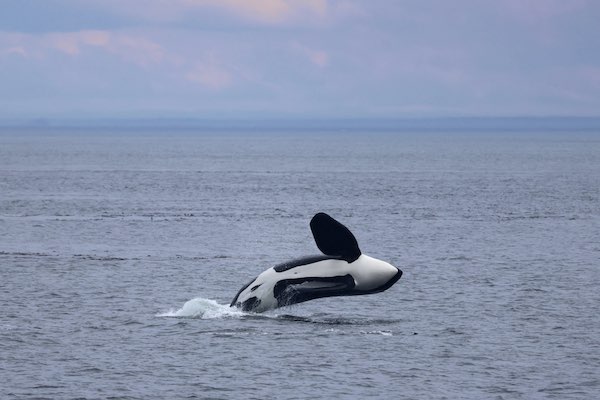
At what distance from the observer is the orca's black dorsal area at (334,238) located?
31812 millimetres

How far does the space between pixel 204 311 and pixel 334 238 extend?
6.95m

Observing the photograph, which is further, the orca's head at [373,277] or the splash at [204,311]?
the splash at [204,311]

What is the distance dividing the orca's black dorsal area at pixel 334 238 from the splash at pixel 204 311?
4.84 m

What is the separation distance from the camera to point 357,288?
→ 33.2 m

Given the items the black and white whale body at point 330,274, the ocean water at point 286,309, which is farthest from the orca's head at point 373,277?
the ocean water at point 286,309

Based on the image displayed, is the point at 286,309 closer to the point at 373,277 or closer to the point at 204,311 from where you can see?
the point at 204,311

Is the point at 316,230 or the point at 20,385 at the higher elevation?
the point at 316,230

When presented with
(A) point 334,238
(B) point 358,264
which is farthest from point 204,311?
(A) point 334,238

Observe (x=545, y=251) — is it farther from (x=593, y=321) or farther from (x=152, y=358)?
(x=152, y=358)

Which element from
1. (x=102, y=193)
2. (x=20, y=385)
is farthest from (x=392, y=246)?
(x=102, y=193)

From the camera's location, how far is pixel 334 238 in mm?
32844

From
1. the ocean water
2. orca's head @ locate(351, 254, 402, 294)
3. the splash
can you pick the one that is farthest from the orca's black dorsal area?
the splash

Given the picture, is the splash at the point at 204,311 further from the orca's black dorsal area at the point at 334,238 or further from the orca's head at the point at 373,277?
the orca's head at the point at 373,277

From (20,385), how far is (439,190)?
85659 millimetres
